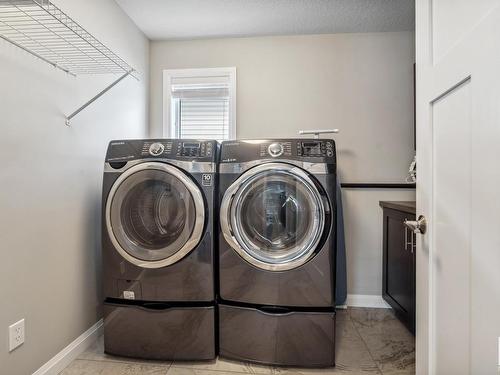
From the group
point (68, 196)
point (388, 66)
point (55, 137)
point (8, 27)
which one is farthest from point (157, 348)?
point (388, 66)

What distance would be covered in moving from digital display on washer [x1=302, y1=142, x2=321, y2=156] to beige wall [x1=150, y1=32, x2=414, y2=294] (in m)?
0.85

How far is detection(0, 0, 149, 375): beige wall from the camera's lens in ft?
3.94

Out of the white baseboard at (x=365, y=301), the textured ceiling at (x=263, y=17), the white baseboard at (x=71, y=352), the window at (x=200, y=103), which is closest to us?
the white baseboard at (x=71, y=352)

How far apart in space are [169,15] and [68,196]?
1510mm

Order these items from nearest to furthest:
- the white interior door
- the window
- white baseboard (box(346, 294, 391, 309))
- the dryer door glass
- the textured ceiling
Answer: the white interior door
the dryer door glass
the textured ceiling
white baseboard (box(346, 294, 391, 309))
the window

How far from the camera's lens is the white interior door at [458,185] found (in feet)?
1.97

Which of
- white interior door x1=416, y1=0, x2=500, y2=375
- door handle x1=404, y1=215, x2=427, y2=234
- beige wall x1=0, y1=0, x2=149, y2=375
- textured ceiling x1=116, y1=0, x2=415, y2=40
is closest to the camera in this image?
white interior door x1=416, y1=0, x2=500, y2=375

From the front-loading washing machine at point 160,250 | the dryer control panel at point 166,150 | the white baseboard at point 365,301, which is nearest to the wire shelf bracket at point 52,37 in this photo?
the dryer control panel at point 166,150

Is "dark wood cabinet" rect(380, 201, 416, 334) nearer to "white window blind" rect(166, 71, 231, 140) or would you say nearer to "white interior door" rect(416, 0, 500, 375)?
"white interior door" rect(416, 0, 500, 375)

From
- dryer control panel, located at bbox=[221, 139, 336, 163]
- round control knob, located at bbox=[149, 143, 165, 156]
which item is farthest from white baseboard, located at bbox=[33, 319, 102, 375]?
dryer control panel, located at bbox=[221, 139, 336, 163]

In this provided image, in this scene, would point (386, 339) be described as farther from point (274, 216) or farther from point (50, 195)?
point (50, 195)

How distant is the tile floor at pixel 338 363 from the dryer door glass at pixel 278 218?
0.60 meters

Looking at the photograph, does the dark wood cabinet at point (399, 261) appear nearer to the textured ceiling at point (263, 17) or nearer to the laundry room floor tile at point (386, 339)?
the laundry room floor tile at point (386, 339)

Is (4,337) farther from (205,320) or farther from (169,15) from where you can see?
(169,15)
